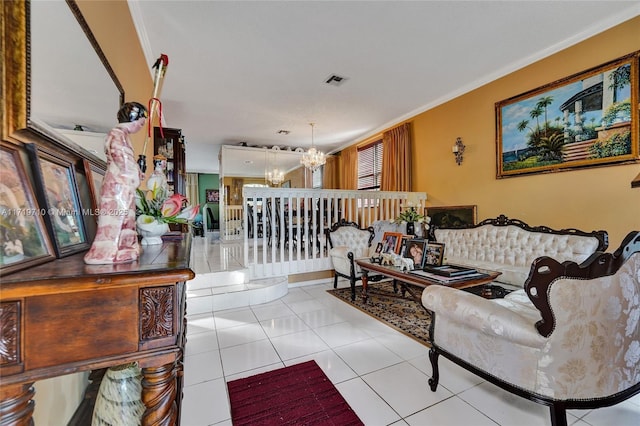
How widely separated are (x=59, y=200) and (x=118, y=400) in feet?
2.63

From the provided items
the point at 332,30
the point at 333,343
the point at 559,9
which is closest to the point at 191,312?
the point at 333,343

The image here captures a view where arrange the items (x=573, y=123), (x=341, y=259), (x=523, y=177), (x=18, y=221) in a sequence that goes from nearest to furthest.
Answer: (x=18, y=221) < (x=573, y=123) < (x=523, y=177) < (x=341, y=259)

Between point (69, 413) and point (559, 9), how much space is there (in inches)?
184

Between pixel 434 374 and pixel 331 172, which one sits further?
pixel 331 172

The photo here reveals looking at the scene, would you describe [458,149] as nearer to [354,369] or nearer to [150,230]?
[354,369]

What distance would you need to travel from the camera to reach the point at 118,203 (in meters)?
0.90

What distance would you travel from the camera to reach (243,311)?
3.12 meters

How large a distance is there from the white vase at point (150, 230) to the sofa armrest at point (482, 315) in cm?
159

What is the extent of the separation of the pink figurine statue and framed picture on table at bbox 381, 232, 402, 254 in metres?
2.60

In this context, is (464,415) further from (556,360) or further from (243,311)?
(243,311)

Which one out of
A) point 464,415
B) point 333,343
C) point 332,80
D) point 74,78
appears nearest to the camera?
point 74,78

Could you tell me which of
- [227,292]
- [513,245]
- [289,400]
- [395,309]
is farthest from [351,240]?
[289,400]

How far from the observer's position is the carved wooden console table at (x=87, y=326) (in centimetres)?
61

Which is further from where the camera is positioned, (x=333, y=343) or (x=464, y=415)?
(x=333, y=343)
